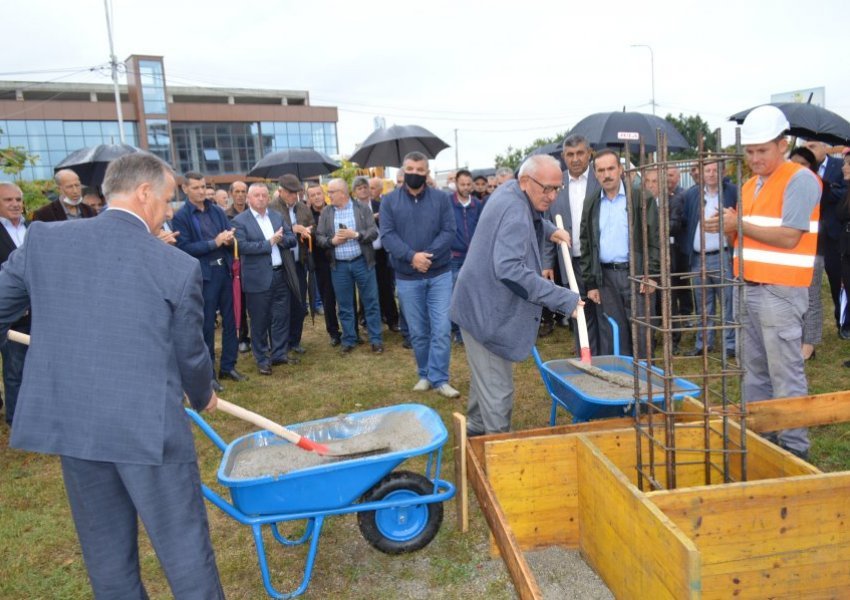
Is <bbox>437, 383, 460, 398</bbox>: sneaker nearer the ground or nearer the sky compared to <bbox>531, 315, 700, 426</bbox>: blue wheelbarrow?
nearer the ground

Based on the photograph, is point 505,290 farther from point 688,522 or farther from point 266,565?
point 266,565

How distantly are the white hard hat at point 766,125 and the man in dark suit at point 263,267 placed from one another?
4554mm

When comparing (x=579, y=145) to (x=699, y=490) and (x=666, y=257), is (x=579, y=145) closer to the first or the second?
(x=666, y=257)

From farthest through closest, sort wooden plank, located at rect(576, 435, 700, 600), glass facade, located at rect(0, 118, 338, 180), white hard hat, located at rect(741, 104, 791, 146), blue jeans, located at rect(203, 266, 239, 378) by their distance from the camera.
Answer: glass facade, located at rect(0, 118, 338, 180), blue jeans, located at rect(203, 266, 239, 378), white hard hat, located at rect(741, 104, 791, 146), wooden plank, located at rect(576, 435, 700, 600)

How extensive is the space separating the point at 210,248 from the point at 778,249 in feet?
16.0

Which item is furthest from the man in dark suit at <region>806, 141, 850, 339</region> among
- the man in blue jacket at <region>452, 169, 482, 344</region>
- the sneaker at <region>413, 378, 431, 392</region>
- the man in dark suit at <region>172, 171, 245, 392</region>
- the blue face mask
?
the man in dark suit at <region>172, 171, 245, 392</region>

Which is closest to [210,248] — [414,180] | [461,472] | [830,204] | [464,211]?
[414,180]

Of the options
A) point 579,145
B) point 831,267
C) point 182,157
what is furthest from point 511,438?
point 182,157

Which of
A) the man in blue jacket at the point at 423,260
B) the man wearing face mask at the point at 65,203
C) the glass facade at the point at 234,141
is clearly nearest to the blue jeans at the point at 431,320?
the man in blue jacket at the point at 423,260

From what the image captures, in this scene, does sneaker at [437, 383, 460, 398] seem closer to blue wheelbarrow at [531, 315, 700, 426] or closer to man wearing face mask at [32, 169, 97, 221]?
blue wheelbarrow at [531, 315, 700, 426]

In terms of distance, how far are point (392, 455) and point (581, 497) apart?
3.20 feet

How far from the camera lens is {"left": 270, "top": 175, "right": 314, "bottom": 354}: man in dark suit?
755 cm

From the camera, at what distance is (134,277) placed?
6.84 ft

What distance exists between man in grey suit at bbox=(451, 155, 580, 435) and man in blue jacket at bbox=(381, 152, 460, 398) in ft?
6.10
